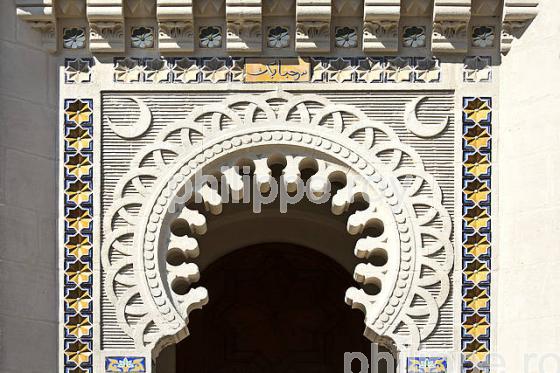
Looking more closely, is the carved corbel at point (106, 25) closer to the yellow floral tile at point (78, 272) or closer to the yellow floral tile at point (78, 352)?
the yellow floral tile at point (78, 272)

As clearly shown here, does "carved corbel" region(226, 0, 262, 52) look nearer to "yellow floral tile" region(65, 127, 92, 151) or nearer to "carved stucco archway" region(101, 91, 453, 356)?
"carved stucco archway" region(101, 91, 453, 356)

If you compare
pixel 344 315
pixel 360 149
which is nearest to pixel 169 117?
pixel 360 149

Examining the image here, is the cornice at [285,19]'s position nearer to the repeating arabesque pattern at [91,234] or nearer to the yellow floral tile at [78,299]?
the repeating arabesque pattern at [91,234]

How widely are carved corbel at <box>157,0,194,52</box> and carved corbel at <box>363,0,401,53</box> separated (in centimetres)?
108

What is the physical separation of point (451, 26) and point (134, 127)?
2.05 metres

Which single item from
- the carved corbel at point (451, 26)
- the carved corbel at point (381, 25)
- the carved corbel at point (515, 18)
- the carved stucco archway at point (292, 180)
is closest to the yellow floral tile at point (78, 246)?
the carved stucco archway at point (292, 180)

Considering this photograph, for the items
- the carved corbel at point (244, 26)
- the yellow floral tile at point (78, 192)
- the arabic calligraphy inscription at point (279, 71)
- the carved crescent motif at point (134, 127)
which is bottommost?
the yellow floral tile at point (78, 192)

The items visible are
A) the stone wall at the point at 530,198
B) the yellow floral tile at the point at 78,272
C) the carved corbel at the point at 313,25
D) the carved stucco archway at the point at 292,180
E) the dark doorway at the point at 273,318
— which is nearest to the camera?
the stone wall at the point at 530,198

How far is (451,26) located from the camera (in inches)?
513

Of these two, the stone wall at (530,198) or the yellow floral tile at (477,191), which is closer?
the stone wall at (530,198)

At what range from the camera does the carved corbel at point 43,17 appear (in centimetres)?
1303

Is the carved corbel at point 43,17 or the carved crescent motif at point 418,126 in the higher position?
the carved corbel at point 43,17

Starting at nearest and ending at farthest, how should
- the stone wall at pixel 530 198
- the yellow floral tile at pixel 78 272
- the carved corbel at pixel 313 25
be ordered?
the stone wall at pixel 530 198, the yellow floral tile at pixel 78 272, the carved corbel at pixel 313 25

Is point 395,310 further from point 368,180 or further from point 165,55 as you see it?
point 165,55
